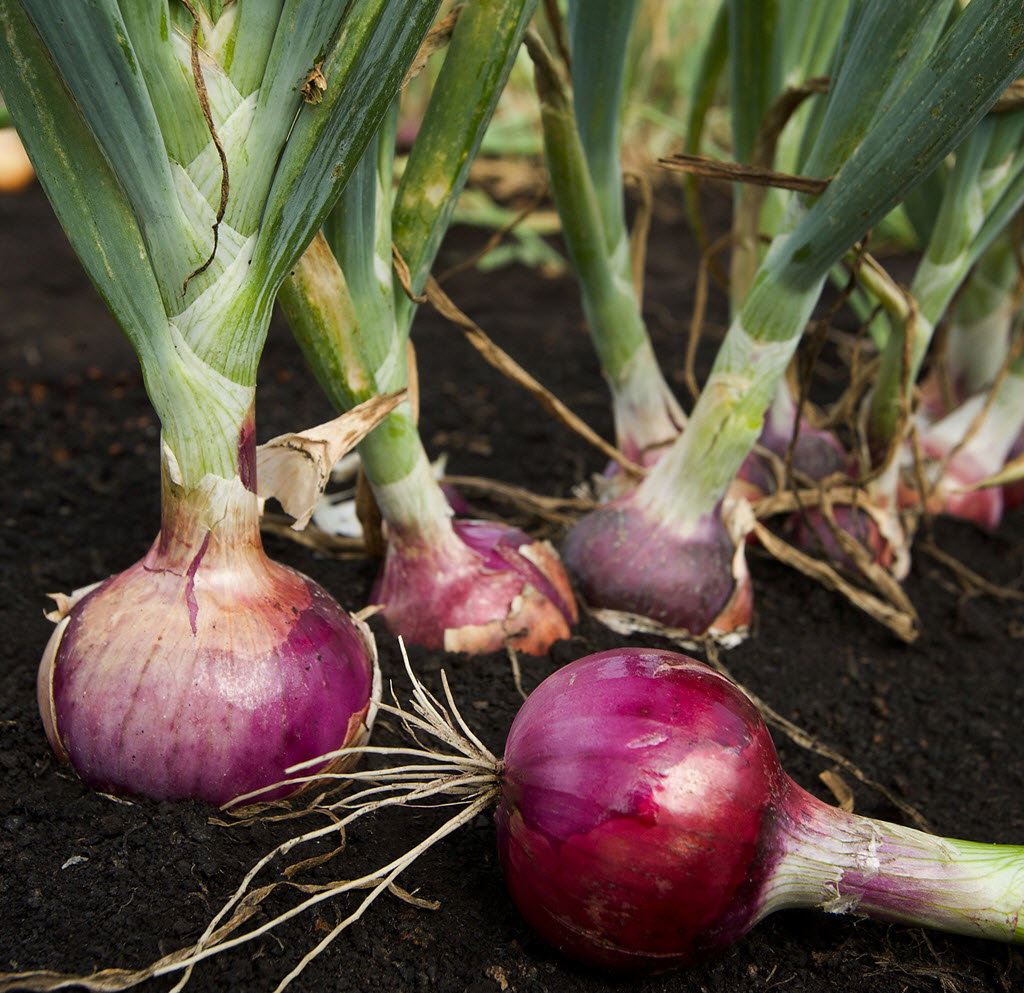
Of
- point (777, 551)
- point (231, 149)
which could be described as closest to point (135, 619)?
point (231, 149)

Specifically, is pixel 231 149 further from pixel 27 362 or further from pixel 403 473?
pixel 27 362

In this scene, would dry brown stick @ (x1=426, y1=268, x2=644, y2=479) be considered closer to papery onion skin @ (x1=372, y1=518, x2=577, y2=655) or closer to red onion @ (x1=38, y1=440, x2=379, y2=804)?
papery onion skin @ (x1=372, y1=518, x2=577, y2=655)

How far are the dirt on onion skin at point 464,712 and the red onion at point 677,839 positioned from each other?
0.20 feet

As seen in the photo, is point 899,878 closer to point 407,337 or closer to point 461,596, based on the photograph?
point 461,596

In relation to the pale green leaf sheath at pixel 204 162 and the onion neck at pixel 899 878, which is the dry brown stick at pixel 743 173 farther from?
the onion neck at pixel 899 878

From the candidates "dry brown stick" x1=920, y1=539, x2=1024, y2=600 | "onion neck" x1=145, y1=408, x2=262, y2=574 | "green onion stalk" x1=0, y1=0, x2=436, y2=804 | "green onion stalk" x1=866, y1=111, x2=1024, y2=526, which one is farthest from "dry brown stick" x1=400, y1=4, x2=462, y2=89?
"dry brown stick" x1=920, y1=539, x2=1024, y2=600

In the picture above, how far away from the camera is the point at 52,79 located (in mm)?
667

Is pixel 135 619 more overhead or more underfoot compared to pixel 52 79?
more underfoot

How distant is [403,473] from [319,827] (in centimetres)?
36

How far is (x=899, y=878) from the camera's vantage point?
0.69m

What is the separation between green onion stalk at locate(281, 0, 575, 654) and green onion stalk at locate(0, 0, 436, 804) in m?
0.10

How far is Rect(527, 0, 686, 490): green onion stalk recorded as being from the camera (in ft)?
3.38

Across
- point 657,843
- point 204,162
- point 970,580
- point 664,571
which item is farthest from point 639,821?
point 970,580

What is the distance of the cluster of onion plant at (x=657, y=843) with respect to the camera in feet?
2.00
